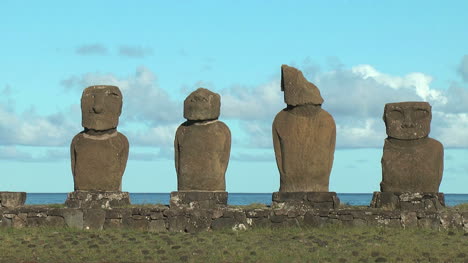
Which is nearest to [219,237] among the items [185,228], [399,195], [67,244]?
[185,228]

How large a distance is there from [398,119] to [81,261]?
8066 mm

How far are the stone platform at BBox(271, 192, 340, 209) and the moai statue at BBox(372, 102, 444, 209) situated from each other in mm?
1170

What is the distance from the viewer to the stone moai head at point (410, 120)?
65.1 ft

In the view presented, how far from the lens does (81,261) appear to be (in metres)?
15.8

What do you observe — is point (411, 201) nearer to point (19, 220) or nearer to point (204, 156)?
point (204, 156)

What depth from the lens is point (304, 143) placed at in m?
19.8

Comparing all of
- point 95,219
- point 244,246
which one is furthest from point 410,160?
point 95,219

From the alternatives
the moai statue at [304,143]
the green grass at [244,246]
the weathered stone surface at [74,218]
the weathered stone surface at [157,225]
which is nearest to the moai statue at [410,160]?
the moai statue at [304,143]

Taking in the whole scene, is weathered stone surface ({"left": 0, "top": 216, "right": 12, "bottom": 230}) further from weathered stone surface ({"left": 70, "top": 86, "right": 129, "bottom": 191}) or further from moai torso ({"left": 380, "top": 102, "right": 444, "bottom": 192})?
moai torso ({"left": 380, "top": 102, "right": 444, "bottom": 192})

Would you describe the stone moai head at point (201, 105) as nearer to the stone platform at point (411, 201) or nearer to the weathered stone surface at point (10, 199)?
the stone platform at point (411, 201)

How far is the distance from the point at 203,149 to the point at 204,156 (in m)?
0.16

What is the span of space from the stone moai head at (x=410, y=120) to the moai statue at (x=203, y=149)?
3.78 metres

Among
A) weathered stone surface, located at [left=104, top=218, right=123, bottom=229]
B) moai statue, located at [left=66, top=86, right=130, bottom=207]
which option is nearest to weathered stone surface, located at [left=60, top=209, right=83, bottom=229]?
weathered stone surface, located at [left=104, top=218, right=123, bottom=229]

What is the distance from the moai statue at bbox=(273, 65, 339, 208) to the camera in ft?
65.0
